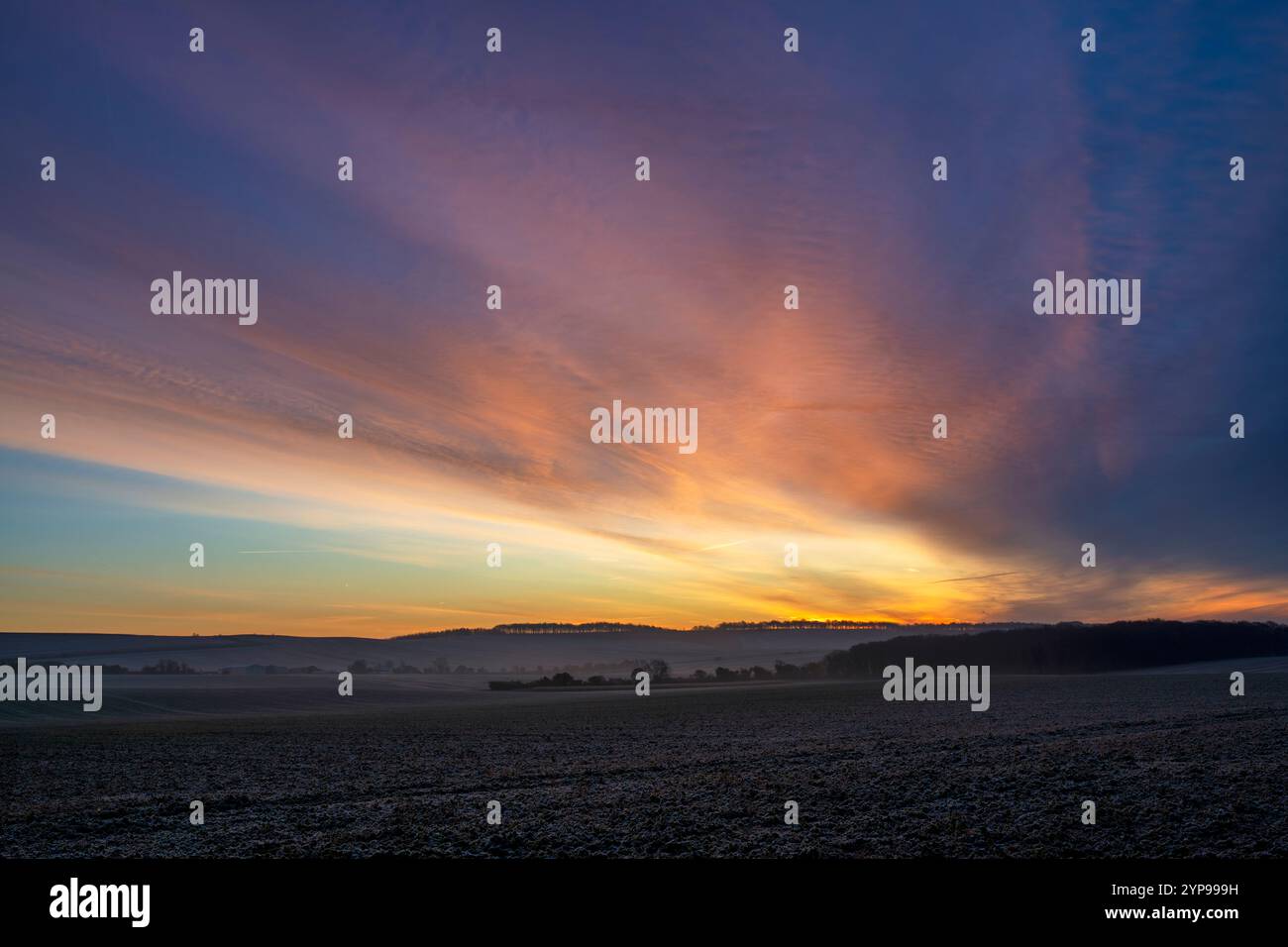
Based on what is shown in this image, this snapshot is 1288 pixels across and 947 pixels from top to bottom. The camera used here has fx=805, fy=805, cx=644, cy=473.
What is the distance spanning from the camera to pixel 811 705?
2331 inches

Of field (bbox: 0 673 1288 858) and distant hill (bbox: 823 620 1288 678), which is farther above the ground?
field (bbox: 0 673 1288 858)

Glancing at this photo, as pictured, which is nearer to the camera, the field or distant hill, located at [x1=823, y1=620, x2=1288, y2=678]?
the field

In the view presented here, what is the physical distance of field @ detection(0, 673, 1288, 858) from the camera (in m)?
17.1

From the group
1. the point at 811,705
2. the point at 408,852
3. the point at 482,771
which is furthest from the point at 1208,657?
the point at 408,852

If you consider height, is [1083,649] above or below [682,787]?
below

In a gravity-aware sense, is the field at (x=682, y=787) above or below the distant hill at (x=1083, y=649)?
above

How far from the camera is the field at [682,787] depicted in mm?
17141

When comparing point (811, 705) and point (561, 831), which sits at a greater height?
point (561, 831)

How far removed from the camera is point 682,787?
23328 mm

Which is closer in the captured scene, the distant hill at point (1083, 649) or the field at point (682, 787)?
the field at point (682, 787)

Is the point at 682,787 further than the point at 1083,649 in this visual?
No

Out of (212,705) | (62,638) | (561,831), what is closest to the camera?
(561,831)
